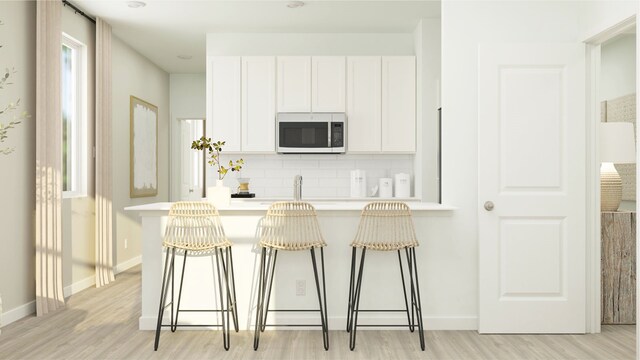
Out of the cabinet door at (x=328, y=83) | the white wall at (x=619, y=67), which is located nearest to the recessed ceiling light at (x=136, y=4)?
the cabinet door at (x=328, y=83)

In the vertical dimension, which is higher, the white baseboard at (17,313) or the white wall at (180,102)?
the white wall at (180,102)

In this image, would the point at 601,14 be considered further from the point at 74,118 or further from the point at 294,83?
the point at 74,118

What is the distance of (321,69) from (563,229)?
10.3 ft

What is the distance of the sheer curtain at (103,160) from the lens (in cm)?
541

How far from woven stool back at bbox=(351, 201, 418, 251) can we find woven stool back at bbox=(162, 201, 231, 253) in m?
0.94

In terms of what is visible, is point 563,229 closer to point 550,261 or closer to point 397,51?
point 550,261

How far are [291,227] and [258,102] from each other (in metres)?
2.67

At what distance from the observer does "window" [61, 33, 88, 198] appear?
5.15 meters

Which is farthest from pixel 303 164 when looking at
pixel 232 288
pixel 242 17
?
pixel 232 288

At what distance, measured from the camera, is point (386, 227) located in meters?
3.58

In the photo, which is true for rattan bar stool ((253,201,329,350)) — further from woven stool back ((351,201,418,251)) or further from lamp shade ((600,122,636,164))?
lamp shade ((600,122,636,164))

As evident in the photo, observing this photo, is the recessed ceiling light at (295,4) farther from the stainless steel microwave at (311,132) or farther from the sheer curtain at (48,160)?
the sheer curtain at (48,160)

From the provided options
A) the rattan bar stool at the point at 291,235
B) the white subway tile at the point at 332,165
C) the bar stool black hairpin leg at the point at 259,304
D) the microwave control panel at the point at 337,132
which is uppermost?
the microwave control panel at the point at 337,132

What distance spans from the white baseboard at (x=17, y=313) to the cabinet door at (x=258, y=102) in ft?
8.52
